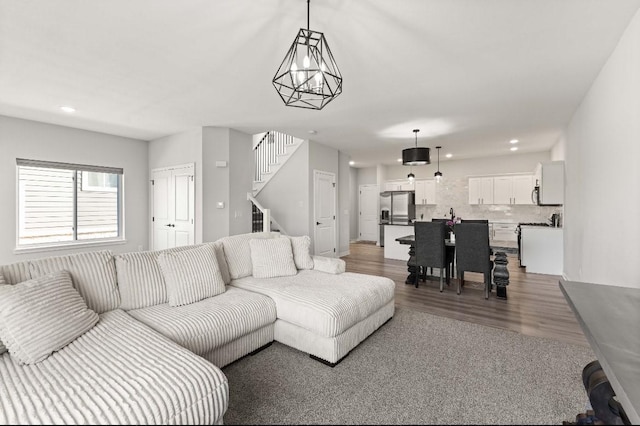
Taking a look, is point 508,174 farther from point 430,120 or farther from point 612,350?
point 612,350

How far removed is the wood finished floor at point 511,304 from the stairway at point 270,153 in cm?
299

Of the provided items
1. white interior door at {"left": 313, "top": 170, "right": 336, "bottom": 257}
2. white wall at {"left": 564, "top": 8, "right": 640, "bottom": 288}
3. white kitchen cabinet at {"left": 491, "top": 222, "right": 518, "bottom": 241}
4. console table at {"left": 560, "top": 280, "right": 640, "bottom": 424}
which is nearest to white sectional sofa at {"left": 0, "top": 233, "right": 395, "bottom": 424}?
console table at {"left": 560, "top": 280, "right": 640, "bottom": 424}

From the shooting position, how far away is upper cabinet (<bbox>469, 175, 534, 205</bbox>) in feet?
23.0

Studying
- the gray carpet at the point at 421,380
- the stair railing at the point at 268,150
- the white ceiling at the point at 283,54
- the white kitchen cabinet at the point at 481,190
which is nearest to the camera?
the gray carpet at the point at 421,380

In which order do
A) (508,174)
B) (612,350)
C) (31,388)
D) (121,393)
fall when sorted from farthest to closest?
(508,174) → (31,388) → (121,393) → (612,350)

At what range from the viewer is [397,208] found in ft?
28.7

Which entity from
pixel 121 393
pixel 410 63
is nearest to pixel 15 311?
pixel 121 393

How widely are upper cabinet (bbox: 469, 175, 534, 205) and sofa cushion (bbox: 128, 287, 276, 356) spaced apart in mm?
6986

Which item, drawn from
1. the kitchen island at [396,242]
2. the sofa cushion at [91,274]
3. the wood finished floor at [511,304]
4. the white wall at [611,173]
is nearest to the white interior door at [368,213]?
the kitchen island at [396,242]

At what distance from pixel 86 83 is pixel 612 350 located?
4453mm

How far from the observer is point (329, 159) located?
6.65m

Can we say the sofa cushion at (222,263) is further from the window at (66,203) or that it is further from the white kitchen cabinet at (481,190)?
the white kitchen cabinet at (481,190)

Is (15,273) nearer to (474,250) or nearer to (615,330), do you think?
(615,330)

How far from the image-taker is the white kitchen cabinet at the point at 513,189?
6992mm
